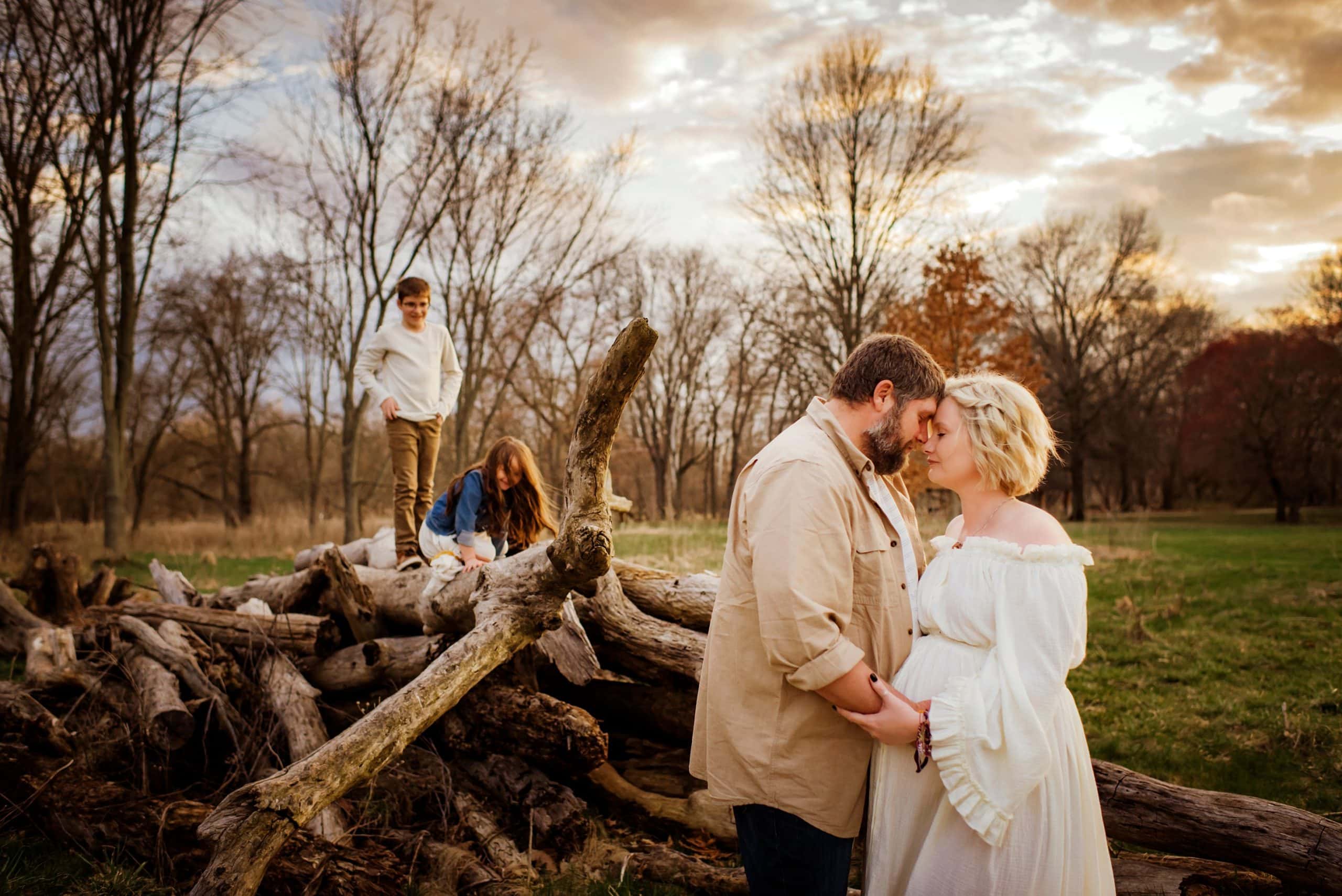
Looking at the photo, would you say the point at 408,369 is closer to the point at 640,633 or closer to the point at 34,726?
the point at 640,633

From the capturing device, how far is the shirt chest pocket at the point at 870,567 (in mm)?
2518

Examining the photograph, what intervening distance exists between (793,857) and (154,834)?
11.5ft

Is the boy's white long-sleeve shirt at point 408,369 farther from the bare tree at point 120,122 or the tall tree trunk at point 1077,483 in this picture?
the tall tree trunk at point 1077,483

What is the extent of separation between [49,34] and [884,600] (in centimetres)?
1956

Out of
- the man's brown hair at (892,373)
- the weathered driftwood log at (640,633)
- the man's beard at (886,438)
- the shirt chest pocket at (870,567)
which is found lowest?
the weathered driftwood log at (640,633)

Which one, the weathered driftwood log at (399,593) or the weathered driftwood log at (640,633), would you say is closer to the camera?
the weathered driftwood log at (640,633)

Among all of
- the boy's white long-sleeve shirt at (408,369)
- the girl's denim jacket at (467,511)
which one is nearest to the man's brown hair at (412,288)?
the boy's white long-sleeve shirt at (408,369)

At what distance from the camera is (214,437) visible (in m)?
36.6

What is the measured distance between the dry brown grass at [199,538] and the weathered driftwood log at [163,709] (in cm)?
1110

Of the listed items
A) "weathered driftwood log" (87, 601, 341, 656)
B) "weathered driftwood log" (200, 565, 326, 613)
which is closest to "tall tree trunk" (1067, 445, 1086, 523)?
"weathered driftwood log" (200, 565, 326, 613)

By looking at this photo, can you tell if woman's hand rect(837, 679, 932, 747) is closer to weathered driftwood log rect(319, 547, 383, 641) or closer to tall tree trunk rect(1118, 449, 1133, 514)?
weathered driftwood log rect(319, 547, 383, 641)

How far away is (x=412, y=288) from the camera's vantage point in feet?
21.5

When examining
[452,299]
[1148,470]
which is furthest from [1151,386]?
[452,299]

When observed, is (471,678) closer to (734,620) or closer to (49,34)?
(734,620)
